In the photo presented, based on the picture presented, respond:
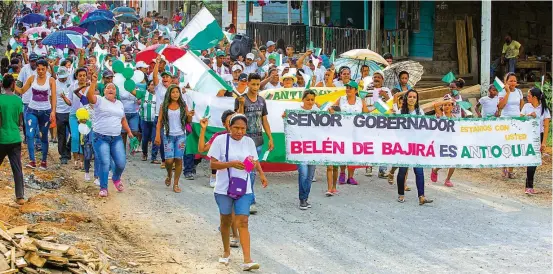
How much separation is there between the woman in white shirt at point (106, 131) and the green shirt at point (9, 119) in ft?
4.83

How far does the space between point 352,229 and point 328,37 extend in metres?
16.1

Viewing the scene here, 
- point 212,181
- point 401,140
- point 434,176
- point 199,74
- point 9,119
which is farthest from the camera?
point 434,176

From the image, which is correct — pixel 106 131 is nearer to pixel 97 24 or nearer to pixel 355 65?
pixel 355 65

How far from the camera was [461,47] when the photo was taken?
24891 millimetres

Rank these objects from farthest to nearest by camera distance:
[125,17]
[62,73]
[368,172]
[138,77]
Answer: [125,17]
[138,77]
[62,73]
[368,172]

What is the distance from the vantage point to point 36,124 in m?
15.0

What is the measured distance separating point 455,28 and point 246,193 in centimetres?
1715

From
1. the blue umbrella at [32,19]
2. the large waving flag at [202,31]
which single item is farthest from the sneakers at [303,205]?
the blue umbrella at [32,19]

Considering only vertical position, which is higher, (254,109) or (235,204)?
(254,109)

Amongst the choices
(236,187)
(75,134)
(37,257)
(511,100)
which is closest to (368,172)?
(511,100)

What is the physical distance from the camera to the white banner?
12703 mm

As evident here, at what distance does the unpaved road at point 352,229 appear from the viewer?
378 inches

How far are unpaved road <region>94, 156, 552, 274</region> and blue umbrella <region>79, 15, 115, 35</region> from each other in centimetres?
1086

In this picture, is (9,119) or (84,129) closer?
(9,119)
